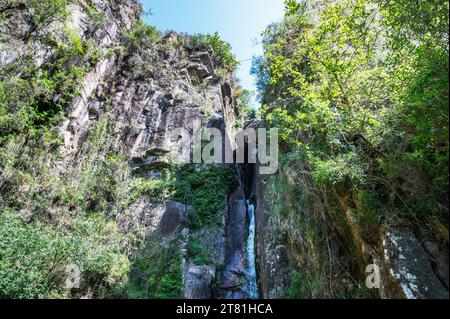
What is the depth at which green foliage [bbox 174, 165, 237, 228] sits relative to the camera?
1248cm

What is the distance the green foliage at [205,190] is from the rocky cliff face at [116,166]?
0.05 metres

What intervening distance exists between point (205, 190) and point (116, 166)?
13.3 ft

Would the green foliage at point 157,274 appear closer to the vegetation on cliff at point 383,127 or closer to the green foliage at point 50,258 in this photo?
the green foliage at point 50,258

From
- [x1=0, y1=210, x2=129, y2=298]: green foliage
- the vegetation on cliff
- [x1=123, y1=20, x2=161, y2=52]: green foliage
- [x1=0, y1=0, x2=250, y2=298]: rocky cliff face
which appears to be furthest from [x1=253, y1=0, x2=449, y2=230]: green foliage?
[x1=123, y1=20, x2=161, y2=52]: green foliage

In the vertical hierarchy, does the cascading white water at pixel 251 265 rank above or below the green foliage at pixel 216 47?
below

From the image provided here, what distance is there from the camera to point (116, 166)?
1334cm

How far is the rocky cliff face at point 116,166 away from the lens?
33.8 feet

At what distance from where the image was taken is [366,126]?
6.58 meters

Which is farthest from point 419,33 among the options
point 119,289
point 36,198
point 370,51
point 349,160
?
Answer: point 36,198

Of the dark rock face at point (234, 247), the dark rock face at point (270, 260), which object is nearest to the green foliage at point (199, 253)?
the dark rock face at point (234, 247)

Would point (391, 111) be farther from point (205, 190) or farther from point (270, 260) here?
point (205, 190)

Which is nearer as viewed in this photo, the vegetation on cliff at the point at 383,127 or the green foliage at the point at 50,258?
the vegetation on cliff at the point at 383,127

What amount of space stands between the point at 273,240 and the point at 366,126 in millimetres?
4987

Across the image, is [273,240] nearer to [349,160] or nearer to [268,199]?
[268,199]
